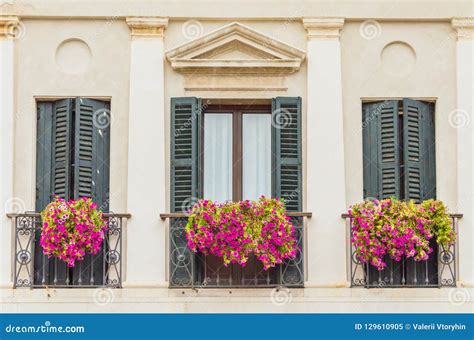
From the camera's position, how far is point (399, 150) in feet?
75.6

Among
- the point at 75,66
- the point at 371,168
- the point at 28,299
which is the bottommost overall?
the point at 28,299

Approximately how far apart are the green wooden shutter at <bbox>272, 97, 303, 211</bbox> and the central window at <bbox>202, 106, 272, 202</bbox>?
12.6 inches

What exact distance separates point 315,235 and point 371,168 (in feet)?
4.27

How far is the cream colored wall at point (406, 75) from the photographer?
75.6 ft

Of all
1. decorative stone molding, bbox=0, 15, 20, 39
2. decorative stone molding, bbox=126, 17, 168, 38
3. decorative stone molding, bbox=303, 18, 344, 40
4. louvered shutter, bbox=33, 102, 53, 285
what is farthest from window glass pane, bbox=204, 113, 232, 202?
A: decorative stone molding, bbox=0, 15, 20, 39

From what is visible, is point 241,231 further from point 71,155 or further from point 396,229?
A: point 71,155

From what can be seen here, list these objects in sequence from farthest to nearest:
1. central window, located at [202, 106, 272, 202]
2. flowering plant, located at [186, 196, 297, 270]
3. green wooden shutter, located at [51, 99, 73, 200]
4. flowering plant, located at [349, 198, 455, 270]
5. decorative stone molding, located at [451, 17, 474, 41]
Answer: central window, located at [202, 106, 272, 202] → decorative stone molding, located at [451, 17, 474, 41] → green wooden shutter, located at [51, 99, 73, 200] → flowering plant, located at [349, 198, 455, 270] → flowering plant, located at [186, 196, 297, 270]

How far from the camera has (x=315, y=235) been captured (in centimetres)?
2259

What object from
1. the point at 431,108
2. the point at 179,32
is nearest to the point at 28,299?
the point at 179,32

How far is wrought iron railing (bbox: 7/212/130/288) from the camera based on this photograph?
22.5 m

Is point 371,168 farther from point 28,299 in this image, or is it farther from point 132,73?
point 28,299

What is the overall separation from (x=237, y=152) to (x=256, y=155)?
27cm

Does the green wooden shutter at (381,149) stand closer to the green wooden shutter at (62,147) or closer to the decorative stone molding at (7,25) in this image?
the green wooden shutter at (62,147)

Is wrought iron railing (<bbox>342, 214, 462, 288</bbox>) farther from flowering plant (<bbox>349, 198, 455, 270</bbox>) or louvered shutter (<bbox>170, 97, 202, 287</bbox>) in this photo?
louvered shutter (<bbox>170, 97, 202, 287</bbox>)
